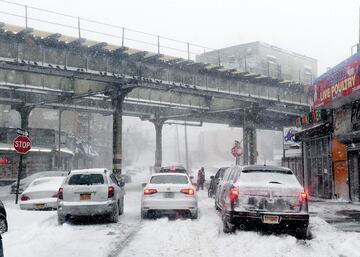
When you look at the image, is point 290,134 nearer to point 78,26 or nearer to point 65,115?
point 78,26

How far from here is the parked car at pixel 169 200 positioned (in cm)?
1418

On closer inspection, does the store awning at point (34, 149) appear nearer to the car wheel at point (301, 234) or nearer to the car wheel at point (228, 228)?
the car wheel at point (228, 228)

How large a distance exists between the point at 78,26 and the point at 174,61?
24.3ft

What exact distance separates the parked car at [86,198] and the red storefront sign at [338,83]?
10.2 metres

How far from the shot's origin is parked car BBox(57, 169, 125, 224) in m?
13.2

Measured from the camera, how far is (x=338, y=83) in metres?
19.8

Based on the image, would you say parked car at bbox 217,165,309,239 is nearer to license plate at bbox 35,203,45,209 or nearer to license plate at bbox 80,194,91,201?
license plate at bbox 80,194,91,201

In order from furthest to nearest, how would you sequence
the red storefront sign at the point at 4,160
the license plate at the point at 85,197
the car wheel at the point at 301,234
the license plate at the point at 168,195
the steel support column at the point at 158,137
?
the steel support column at the point at 158,137 < the red storefront sign at the point at 4,160 < the license plate at the point at 168,195 < the license plate at the point at 85,197 < the car wheel at the point at 301,234

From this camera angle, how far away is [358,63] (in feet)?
58.2

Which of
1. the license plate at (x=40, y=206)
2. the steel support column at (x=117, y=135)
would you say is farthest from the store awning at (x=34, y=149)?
the license plate at (x=40, y=206)

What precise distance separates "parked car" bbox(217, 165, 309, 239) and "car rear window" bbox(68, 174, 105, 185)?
4530 mm

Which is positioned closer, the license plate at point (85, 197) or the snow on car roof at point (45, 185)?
the license plate at point (85, 197)

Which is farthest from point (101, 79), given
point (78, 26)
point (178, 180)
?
point (178, 180)

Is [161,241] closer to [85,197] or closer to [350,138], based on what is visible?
[85,197]
